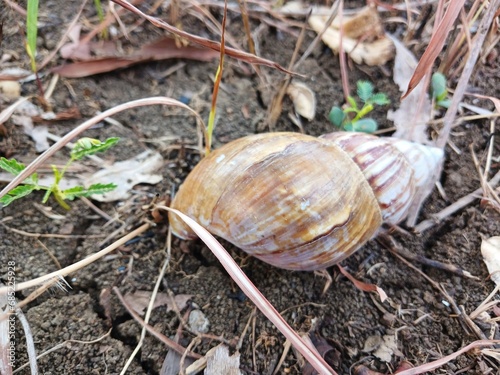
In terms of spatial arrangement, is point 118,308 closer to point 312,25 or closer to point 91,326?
point 91,326

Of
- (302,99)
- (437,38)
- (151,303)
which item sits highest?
(437,38)

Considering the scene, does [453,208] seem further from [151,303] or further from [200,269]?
[151,303]

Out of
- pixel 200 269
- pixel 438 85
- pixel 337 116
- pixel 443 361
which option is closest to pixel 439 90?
pixel 438 85

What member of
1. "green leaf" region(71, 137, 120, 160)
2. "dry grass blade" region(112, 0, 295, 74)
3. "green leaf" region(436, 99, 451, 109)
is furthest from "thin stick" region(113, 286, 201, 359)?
"green leaf" region(436, 99, 451, 109)

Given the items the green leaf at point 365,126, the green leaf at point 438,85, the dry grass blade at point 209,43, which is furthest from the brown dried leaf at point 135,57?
the green leaf at point 438,85

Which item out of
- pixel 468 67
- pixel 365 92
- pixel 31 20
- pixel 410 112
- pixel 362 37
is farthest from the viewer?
pixel 362 37

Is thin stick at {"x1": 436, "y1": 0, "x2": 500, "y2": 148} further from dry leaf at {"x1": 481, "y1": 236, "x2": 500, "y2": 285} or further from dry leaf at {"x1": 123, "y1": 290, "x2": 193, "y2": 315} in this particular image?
dry leaf at {"x1": 123, "y1": 290, "x2": 193, "y2": 315}

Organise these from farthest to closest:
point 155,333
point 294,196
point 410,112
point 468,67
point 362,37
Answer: point 362,37 < point 410,112 < point 468,67 < point 155,333 < point 294,196

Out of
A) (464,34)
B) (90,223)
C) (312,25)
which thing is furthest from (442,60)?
(90,223)

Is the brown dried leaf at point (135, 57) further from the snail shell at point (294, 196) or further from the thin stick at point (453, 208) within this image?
the thin stick at point (453, 208)
